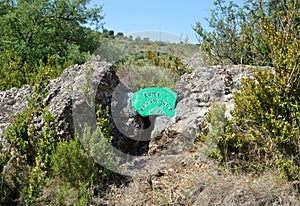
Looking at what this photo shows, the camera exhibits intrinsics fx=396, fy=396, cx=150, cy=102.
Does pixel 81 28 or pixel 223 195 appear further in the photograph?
pixel 81 28

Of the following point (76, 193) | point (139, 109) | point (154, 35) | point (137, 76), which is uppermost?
point (154, 35)

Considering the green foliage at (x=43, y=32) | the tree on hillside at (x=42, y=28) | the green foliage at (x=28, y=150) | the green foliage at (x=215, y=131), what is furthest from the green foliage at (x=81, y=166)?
the tree on hillside at (x=42, y=28)

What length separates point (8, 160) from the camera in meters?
3.67

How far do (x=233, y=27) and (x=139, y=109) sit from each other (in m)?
3.34

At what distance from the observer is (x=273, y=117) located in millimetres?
3424

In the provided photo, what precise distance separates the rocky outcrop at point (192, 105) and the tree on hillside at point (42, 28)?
11.7 feet

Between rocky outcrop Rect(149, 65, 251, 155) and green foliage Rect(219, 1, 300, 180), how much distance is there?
0.44 metres

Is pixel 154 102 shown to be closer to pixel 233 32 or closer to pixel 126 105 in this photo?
pixel 126 105

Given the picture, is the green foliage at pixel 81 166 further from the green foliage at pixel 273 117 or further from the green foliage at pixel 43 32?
the green foliage at pixel 43 32

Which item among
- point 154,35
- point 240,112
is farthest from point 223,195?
point 154,35

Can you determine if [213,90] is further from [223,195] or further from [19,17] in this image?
[19,17]

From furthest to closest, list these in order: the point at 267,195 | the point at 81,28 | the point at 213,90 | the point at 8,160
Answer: the point at 81,28 → the point at 213,90 → the point at 8,160 → the point at 267,195

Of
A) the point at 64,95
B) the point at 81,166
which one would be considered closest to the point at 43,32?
the point at 64,95

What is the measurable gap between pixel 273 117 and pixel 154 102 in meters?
1.50
